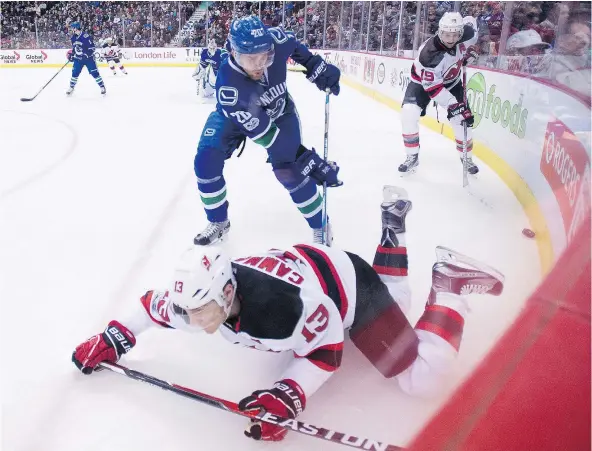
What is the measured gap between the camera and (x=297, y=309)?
4.13 feet

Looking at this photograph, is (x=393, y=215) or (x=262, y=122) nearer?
(x=393, y=215)

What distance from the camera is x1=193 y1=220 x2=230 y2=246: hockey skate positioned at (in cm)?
247

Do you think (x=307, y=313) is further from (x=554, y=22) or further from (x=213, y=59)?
(x=213, y=59)

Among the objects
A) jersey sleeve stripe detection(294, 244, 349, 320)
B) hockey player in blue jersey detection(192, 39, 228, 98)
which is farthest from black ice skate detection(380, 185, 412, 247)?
hockey player in blue jersey detection(192, 39, 228, 98)

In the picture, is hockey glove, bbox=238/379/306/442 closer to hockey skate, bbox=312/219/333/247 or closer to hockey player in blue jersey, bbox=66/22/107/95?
hockey skate, bbox=312/219/333/247

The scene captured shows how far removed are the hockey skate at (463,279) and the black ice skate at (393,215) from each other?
191 millimetres

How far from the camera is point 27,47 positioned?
38.8 feet

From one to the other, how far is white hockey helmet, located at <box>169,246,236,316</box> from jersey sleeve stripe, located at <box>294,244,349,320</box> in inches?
11.8

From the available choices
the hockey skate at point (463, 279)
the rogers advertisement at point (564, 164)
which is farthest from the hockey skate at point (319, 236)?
the rogers advertisement at point (564, 164)

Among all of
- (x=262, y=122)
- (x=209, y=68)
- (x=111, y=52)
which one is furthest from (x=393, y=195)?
(x=111, y=52)

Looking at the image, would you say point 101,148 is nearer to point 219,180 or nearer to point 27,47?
point 219,180

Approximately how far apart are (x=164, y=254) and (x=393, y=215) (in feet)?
3.73

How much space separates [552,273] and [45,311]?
177cm

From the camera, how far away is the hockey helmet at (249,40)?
6.36 feet
